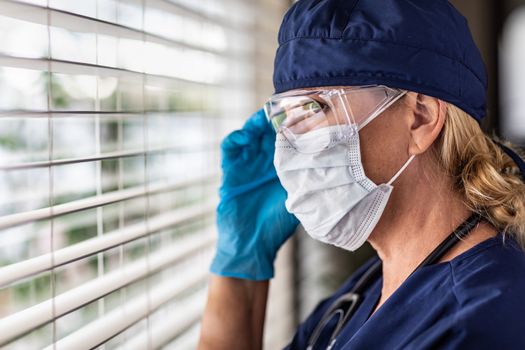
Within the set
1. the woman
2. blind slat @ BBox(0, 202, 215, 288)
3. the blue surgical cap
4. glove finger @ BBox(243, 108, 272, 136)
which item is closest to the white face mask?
the woman

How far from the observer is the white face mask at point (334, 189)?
→ 1.02 m

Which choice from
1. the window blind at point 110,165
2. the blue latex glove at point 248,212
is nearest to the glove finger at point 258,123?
the blue latex glove at point 248,212

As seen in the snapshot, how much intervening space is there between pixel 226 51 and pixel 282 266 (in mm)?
819

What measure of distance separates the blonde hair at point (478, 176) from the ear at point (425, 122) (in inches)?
0.9

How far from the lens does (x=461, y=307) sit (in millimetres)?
841

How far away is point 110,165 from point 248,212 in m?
0.42

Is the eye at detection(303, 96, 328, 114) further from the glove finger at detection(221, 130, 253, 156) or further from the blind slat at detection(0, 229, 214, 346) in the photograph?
the blind slat at detection(0, 229, 214, 346)

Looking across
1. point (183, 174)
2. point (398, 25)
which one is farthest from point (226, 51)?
point (398, 25)

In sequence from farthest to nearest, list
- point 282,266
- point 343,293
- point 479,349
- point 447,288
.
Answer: point 282,266 < point 343,293 < point 447,288 < point 479,349

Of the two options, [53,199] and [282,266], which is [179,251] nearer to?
[53,199]

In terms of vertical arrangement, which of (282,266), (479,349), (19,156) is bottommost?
(282,266)

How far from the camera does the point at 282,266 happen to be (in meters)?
1.87

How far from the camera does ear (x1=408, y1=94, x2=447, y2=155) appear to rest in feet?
3.29

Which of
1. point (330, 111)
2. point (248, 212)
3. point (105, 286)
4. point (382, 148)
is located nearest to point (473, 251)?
point (382, 148)
